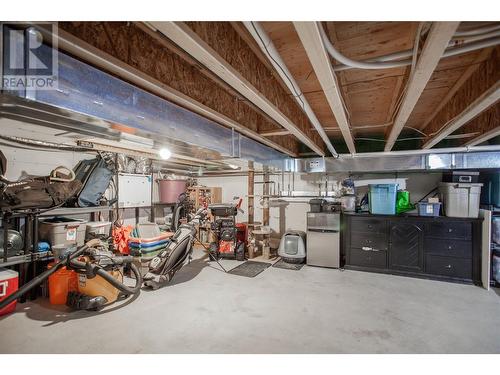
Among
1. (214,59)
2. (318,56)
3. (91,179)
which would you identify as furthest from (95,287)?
(318,56)

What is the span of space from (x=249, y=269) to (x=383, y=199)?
2.63m

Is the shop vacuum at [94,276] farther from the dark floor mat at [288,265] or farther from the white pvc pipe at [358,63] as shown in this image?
the white pvc pipe at [358,63]

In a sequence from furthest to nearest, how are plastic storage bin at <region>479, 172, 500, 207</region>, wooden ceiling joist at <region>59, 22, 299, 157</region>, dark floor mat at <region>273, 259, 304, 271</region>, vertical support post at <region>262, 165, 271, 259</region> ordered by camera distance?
vertical support post at <region>262, 165, 271, 259</region> → dark floor mat at <region>273, 259, 304, 271</region> → plastic storage bin at <region>479, 172, 500, 207</region> → wooden ceiling joist at <region>59, 22, 299, 157</region>

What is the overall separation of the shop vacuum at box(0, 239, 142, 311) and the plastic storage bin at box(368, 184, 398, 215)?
3.86m

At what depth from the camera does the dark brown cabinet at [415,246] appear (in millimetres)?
3584

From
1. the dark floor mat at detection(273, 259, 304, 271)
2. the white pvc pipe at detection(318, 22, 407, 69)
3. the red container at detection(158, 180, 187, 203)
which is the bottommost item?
the dark floor mat at detection(273, 259, 304, 271)

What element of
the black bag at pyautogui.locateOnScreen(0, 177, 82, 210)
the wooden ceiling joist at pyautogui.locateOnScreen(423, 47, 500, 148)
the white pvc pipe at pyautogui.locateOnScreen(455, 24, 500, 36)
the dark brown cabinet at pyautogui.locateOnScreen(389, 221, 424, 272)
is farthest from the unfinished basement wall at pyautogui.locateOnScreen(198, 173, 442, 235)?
the white pvc pipe at pyautogui.locateOnScreen(455, 24, 500, 36)

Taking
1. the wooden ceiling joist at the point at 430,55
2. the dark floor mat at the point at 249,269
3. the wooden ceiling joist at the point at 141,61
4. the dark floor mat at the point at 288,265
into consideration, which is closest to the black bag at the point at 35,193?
the wooden ceiling joist at the point at 141,61

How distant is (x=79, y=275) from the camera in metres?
2.79

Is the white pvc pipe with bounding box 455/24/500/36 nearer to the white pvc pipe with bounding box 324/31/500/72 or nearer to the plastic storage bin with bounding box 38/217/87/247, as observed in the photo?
the white pvc pipe with bounding box 324/31/500/72

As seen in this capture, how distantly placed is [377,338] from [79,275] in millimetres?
3277

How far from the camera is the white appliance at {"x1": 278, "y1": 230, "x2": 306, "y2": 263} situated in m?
4.50

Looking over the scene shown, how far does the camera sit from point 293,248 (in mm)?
4578
